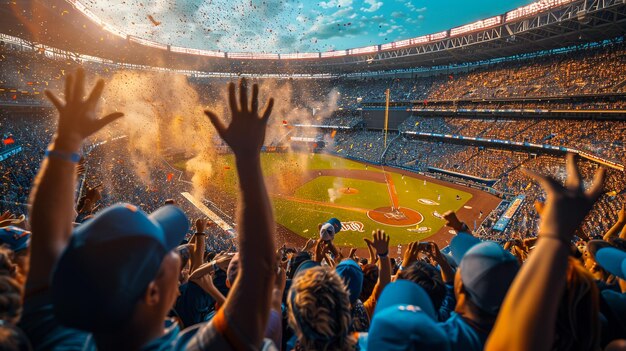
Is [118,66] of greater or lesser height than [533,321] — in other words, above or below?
above

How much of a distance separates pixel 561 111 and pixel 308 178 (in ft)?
104

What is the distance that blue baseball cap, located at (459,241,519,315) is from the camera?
2.14 meters

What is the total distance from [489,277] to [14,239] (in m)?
5.01

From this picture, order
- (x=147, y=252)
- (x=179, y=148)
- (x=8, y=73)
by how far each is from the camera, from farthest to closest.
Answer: (x=179, y=148) < (x=8, y=73) < (x=147, y=252)

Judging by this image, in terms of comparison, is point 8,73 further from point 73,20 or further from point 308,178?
point 308,178

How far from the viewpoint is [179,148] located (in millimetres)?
53219

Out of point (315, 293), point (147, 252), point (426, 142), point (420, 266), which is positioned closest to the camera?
point (147, 252)

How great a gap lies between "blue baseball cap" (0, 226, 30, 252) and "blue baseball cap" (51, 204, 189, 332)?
2978mm

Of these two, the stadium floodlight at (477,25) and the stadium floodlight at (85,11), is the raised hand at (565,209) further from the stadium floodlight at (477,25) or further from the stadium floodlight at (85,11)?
the stadium floodlight at (477,25)

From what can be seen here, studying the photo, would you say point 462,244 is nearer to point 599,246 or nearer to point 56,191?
point 599,246

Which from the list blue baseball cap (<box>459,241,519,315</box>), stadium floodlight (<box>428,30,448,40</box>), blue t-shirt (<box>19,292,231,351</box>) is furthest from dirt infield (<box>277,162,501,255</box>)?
stadium floodlight (<box>428,30,448,40</box>)

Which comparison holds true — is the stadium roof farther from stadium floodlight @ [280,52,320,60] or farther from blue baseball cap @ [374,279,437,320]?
blue baseball cap @ [374,279,437,320]

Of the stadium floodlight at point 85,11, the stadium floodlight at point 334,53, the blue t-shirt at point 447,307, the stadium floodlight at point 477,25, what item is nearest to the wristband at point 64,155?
the blue t-shirt at point 447,307

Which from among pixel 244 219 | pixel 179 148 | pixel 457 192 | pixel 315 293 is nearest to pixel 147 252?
pixel 244 219
